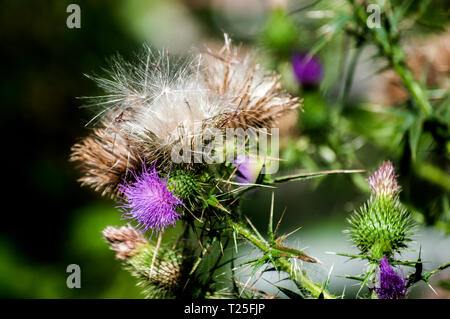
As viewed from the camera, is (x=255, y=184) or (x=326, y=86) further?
(x=326, y=86)

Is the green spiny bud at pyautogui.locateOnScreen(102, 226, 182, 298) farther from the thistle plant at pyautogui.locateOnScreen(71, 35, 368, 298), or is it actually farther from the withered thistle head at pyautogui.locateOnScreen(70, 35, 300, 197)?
the withered thistle head at pyautogui.locateOnScreen(70, 35, 300, 197)

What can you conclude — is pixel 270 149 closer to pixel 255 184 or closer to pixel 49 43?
pixel 255 184

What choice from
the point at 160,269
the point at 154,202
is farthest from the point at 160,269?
the point at 154,202

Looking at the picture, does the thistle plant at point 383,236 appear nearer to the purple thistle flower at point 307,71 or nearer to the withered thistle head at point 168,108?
the withered thistle head at point 168,108

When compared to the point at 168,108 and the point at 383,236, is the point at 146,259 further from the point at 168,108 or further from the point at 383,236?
the point at 383,236
